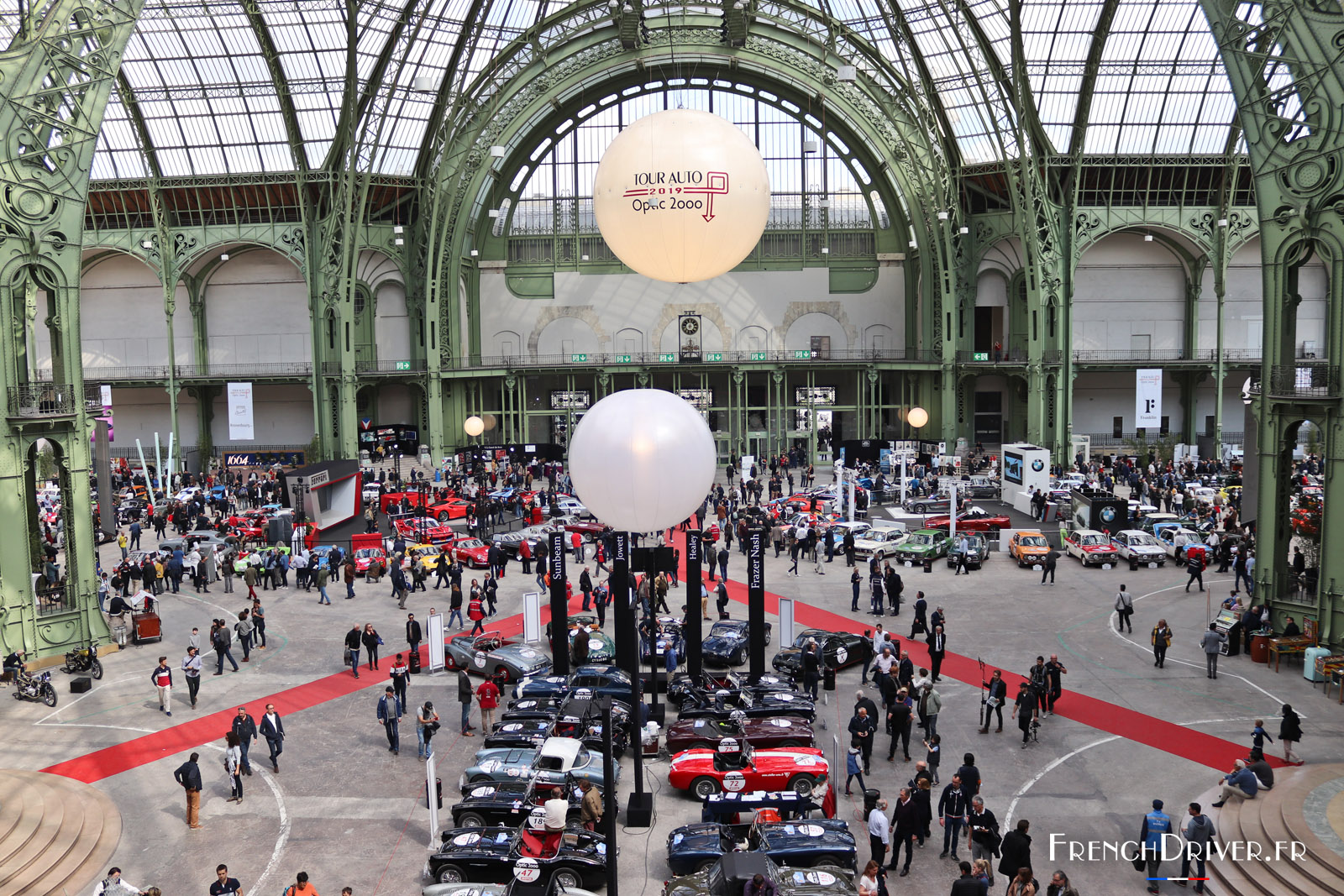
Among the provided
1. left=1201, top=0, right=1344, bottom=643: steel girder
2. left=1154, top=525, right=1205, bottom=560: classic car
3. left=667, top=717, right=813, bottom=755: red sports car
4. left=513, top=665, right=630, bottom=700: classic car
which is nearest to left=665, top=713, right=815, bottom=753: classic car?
left=667, top=717, right=813, bottom=755: red sports car

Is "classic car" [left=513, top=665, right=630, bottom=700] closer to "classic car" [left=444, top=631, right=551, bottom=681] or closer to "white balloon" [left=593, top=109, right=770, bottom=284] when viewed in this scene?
"classic car" [left=444, top=631, right=551, bottom=681]

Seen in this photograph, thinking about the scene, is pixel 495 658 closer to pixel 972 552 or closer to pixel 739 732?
pixel 739 732

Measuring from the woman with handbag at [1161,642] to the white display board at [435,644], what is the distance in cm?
1576

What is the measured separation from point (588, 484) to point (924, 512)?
27202 mm

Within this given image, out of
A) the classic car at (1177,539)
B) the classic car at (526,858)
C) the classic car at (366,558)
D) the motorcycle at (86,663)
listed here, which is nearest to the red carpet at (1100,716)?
the classic car at (526,858)

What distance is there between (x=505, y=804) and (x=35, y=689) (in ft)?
41.0

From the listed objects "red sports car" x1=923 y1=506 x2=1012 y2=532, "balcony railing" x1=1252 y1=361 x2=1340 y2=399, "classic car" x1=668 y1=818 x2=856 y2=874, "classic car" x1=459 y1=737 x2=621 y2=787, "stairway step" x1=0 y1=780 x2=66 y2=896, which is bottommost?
"stairway step" x1=0 y1=780 x2=66 y2=896

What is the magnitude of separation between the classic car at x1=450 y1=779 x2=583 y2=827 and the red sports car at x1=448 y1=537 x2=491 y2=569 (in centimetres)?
1821

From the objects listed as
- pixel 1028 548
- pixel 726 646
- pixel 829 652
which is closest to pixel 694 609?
pixel 726 646

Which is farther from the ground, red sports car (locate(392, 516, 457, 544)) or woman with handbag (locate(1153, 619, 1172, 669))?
red sports car (locate(392, 516, 457, 544))

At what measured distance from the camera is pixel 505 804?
16.3 m

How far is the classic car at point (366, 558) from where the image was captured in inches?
1332

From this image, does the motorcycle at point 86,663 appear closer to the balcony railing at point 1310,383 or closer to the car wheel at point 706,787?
the car wheel at point 706,787

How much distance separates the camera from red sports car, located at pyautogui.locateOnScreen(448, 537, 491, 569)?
35.0 meters
